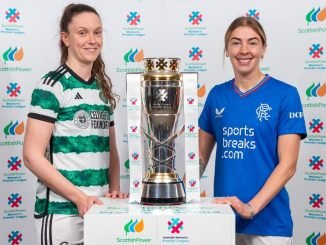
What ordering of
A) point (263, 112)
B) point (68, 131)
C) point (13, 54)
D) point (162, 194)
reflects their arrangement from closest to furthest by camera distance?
point (162, 194) → point (68, 131) → point (263, 112) → point (13, 54)

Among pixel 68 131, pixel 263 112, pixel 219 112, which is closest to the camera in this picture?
pixel 68 131

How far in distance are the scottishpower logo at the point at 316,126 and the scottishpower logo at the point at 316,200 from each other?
336 mm

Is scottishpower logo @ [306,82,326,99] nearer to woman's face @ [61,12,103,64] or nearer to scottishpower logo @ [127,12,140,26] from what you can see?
scottishpower logo @ [127,12,140,26]

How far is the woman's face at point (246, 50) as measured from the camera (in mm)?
2066

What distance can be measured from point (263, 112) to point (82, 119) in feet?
1.99

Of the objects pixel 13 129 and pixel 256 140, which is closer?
pixel 256 140

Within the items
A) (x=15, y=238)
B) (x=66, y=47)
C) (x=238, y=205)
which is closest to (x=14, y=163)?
(x=15, y=238)

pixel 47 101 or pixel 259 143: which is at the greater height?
pixel 47 101

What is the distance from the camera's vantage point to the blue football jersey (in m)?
2.01

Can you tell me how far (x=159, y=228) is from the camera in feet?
5.47

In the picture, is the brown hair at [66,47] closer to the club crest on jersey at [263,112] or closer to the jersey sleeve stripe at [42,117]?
the jersey sleeve stripe at [42,117]

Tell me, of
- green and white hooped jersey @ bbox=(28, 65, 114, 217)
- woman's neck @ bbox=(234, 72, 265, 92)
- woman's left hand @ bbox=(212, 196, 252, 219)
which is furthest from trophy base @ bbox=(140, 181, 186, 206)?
woman's neck @ bbox=(234, 72, 265, 92)

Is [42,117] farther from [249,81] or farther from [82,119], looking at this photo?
[249,81]

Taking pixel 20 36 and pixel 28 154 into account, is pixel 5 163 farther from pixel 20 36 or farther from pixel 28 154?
pixel 28 154
